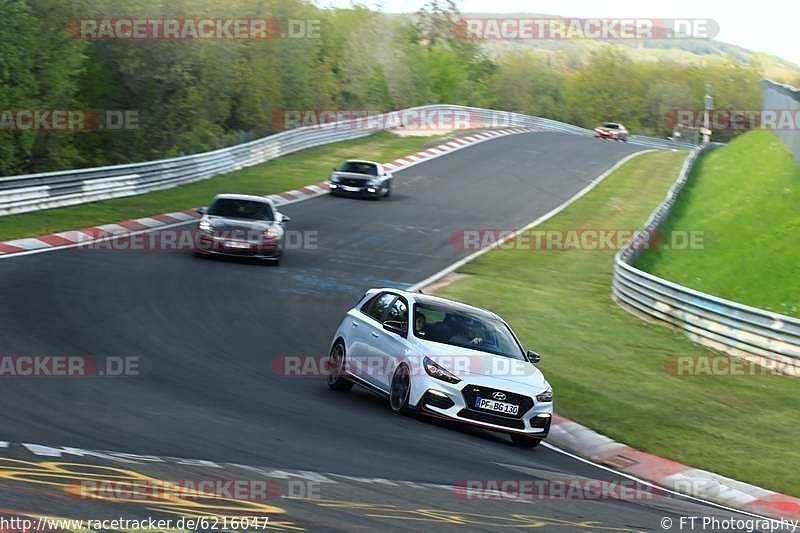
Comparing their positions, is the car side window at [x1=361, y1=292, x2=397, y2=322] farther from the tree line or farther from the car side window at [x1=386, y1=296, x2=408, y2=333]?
the tree line

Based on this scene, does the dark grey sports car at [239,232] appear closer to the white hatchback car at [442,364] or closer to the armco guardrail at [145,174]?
the armco guardrail at [145,174]

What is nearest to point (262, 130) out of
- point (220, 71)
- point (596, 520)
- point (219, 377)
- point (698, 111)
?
point (220, 71)

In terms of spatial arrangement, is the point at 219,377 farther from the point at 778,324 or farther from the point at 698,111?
the point at 698,111

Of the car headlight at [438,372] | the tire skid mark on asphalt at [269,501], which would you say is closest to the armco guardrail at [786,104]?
the car headlight at [438,372]

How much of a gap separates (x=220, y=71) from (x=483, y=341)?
35.6m

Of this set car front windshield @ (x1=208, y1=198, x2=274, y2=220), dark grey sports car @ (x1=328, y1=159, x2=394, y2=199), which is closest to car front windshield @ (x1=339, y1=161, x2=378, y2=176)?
dark grey sports car @ (x1=328, y1=159, x2=394, y2=199)

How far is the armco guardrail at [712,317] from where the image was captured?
1964 cm

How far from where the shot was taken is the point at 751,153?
4934 cm

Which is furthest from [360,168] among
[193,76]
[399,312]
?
[399,312]

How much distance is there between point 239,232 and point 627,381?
10.3 meters

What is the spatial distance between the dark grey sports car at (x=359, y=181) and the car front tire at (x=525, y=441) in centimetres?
2639

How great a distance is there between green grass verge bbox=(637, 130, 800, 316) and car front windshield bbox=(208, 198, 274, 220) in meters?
9.29

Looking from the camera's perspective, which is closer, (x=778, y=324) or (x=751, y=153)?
(x=778, y=324)

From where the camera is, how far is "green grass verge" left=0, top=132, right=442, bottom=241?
92.0ft
